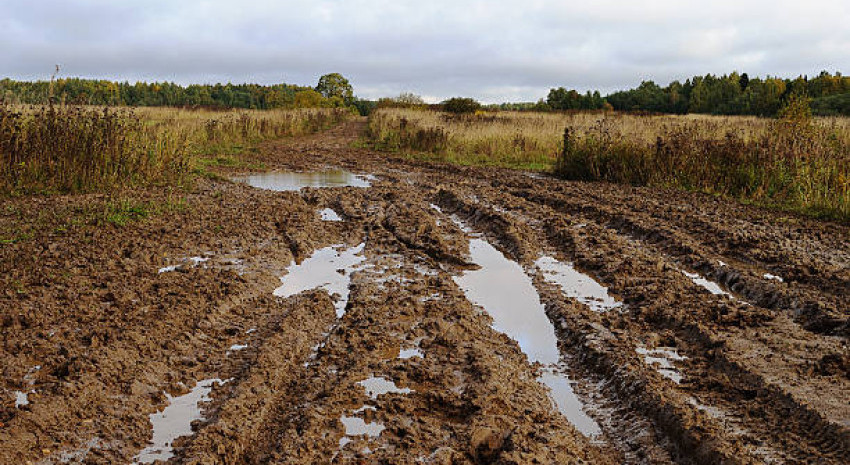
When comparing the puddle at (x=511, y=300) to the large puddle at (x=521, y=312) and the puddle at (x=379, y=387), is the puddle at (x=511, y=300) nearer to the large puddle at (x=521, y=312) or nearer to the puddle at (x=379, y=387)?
the large puddle at (x=521, y=312)

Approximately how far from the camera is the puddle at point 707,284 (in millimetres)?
5277

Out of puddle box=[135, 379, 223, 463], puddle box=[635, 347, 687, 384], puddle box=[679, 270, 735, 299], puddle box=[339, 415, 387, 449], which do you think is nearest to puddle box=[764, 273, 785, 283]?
puddle box=[679, 270, 735, 299]

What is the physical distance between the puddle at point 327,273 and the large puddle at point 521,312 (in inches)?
43.0

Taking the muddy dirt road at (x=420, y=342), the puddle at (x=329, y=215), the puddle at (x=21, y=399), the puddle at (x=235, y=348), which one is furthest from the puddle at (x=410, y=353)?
the puddle at (x=329, y=215)

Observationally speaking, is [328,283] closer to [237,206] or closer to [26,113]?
[237,206]

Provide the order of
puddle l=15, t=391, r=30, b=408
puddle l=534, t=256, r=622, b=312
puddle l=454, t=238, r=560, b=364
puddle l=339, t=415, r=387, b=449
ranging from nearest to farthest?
puddle l=339, t=415, r=387, b=449 → puddle l=15, t=391, r=30, b=408 → puddle l=454, t=238, r=560, b=364 → puddle l=534, t=256, r=622, b=312

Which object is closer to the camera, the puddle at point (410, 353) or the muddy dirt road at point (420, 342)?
the muddy dirt road at point (420, 342)

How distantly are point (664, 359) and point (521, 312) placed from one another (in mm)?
1280

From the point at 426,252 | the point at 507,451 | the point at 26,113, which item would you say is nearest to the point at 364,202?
the point at 426,252

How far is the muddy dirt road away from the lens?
9.36 feet

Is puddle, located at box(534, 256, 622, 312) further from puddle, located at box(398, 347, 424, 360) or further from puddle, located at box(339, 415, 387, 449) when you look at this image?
puddle, located at box(339, 415, 387, 449)

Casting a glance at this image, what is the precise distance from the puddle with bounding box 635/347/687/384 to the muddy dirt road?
2 centimetres

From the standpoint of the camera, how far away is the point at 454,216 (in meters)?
8.84

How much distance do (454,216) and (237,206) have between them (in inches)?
126
